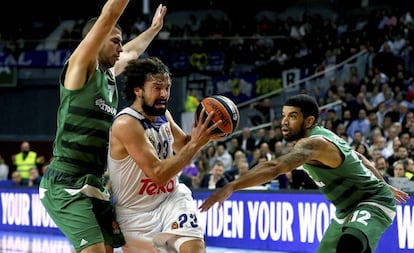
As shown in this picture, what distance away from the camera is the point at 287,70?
2069 centimetres

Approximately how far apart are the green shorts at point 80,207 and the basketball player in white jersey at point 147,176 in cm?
12

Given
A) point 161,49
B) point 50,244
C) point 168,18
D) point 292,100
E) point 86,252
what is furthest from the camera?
point 168,18

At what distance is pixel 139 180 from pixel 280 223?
677cm

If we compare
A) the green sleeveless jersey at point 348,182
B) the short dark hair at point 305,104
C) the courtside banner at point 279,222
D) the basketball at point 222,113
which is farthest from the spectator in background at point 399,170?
the basketball at point 222,113

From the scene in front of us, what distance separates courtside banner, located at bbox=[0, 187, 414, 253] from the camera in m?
10.7

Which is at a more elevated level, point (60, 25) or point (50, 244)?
point (60, 25)

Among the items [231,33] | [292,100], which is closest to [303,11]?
[231,33]

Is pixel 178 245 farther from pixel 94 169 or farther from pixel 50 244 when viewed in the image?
pixel 50 244

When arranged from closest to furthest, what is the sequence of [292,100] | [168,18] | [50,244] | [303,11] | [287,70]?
[292,100], [50,244], [287,70], [303,11], [168,18]

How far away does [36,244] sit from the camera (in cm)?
1325

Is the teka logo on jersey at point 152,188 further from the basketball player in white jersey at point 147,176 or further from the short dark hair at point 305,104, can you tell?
the short dark hair at point 305,104

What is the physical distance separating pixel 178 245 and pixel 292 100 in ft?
4.71

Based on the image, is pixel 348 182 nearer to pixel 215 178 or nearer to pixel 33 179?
pixel 215 178

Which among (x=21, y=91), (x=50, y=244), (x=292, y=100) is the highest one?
(x=292, y=100)
